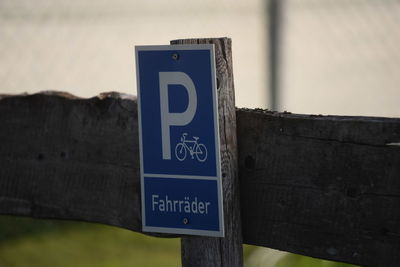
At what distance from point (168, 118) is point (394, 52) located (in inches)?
159

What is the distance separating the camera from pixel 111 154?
2.24 meters

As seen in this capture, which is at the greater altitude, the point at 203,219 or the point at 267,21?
the point at 267,21

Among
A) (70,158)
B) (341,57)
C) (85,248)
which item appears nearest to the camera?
(70,158)

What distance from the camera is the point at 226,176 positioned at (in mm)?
1919

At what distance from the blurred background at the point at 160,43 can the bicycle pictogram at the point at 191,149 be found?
52.3 inches

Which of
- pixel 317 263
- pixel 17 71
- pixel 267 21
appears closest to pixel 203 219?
pixel 317 263

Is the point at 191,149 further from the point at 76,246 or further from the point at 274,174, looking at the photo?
the point at 76,246

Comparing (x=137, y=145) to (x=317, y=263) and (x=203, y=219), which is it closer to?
(x=203, y=219)

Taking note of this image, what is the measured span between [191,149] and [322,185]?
0.30 m

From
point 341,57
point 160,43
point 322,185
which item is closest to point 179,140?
point 322,185

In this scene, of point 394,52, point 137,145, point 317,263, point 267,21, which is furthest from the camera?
point 394,52

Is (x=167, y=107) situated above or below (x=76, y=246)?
above

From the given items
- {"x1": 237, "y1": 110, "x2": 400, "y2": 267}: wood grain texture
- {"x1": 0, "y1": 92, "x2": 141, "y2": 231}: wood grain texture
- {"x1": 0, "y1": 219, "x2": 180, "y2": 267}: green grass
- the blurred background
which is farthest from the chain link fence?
{"x1": 237, "y1": 110, "x2": 400, "y2": 267}: wood grain texture

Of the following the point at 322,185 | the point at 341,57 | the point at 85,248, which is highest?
the point at 341,57
